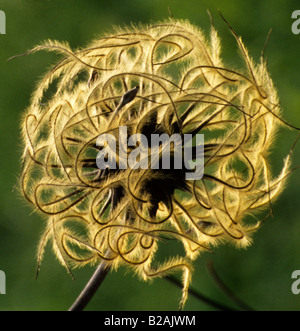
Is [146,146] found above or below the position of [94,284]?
above

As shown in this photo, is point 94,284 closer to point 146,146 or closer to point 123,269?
point 146,146

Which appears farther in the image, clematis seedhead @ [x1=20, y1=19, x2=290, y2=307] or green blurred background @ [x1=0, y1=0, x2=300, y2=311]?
green blurred background @ [x1=0, y1=0, x2=300, y2=311]

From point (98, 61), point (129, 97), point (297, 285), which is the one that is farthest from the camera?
point (297, 285)

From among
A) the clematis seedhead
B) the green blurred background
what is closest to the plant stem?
the clematis seedhead

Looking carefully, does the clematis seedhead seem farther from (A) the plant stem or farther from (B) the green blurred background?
(B) the green blurred background

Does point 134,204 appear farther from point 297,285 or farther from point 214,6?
point 214,6

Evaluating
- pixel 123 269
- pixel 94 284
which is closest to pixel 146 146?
pixel 94 284

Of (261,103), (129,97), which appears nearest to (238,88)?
(261,103)

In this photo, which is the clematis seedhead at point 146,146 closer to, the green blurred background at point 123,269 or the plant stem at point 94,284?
the plant stem at point 94,284
